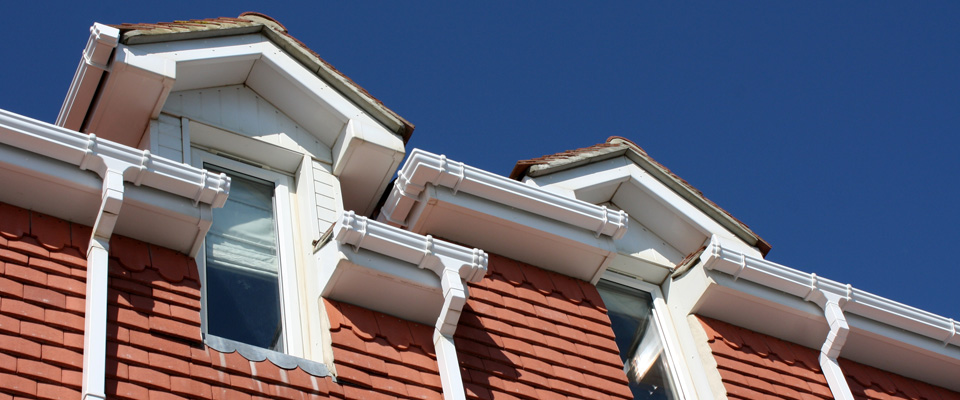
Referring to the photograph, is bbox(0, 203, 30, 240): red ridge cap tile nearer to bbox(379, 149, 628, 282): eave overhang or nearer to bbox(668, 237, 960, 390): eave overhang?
bbox(379, 149, 628, 282): eave overhang

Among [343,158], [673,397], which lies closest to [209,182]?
[343,158]

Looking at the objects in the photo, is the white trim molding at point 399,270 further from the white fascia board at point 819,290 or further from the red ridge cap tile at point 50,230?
the white fascia board at point 819,290

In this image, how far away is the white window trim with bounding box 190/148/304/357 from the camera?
830 centimetres

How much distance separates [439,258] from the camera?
8.58m

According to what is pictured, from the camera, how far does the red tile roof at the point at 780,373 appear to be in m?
10.0

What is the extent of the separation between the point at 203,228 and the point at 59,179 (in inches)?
36.6

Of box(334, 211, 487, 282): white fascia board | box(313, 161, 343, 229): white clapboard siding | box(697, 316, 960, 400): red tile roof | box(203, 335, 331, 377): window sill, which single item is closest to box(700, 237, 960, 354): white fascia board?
box(697, 316, 960, 400): red tile roof

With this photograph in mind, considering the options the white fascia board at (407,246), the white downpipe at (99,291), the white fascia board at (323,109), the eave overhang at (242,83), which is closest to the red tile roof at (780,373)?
the white fascia board at (407,246)

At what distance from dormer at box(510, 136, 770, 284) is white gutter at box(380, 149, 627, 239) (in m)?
0.99

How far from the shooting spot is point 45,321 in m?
6.86

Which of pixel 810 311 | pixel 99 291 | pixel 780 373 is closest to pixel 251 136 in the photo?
pixel 99 291

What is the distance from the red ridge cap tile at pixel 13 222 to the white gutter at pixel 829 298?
17.7 ft

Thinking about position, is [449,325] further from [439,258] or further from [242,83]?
[242,83]

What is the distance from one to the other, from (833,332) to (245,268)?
490 centimetres
